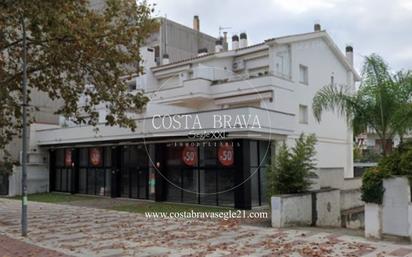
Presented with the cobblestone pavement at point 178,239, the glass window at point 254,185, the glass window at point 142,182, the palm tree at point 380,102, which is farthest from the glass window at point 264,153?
the palm tree at point 380,102

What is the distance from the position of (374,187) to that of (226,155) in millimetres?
10242

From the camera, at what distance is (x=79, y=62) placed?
16.4 meters

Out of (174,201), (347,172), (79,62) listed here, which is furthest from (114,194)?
(347,172)

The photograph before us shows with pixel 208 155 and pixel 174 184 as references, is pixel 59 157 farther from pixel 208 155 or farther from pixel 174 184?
pixel 208 155

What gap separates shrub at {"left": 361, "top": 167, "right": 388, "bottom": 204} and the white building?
8.17 m

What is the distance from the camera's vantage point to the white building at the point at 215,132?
21734mm

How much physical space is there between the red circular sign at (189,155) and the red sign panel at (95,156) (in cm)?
816

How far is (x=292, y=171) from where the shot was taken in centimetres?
1658

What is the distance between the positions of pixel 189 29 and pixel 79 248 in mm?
31626

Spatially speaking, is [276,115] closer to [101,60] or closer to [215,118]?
[215,118]

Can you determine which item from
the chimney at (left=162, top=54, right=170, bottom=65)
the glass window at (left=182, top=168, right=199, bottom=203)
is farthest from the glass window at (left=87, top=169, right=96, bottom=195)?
the chimney at (left=162, top=54, right=170, bottom=65)

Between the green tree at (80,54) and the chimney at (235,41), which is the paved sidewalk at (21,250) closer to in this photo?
the green tree at (80,54)

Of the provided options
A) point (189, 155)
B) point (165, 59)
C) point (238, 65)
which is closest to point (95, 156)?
point (189, 155)

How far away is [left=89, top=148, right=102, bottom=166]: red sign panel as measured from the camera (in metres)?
29.9
